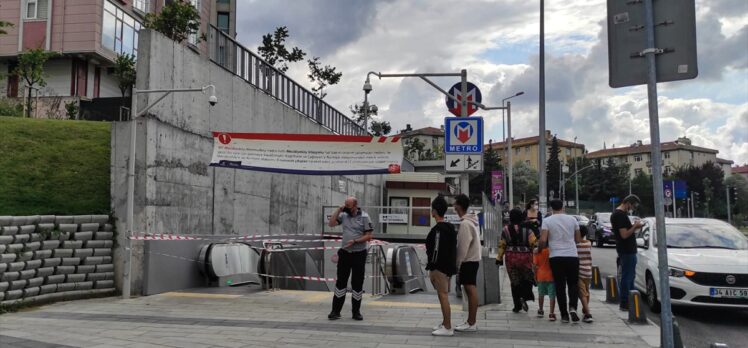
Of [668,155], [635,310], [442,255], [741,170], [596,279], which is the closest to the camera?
[442,255]

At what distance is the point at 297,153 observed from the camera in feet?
37.4

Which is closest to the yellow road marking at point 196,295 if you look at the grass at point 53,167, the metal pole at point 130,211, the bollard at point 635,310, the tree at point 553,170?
the metal pole at point 130,211

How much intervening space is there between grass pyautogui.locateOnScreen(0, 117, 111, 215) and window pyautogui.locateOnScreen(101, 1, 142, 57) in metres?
17.8

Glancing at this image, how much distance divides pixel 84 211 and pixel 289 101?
1039cm

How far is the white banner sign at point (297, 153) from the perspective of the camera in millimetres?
11070

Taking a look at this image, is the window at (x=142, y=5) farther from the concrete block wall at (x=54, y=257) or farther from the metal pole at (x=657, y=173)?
the metal pole at (x=657, y=173)

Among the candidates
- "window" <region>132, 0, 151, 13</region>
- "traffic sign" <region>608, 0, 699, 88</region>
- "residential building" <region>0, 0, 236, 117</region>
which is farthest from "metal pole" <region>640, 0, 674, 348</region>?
"window" <region>132, 0, 151, 13</region>

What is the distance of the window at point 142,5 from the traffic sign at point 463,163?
29681 millimetres

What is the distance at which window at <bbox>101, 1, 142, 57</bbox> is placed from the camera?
96.4 feet

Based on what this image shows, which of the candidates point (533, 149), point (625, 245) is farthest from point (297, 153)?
point (533, 149)

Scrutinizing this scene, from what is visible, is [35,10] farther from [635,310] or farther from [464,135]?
[635,310]

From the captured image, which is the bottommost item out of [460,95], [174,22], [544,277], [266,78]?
[544,277]

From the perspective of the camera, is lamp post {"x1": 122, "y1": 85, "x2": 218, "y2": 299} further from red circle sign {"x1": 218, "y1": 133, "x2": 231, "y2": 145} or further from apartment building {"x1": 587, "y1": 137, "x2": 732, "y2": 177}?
apartment building {"x1": 587, "y1": 137, "x2": 732, "y2": 177}

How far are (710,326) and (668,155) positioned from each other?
4995 inches
